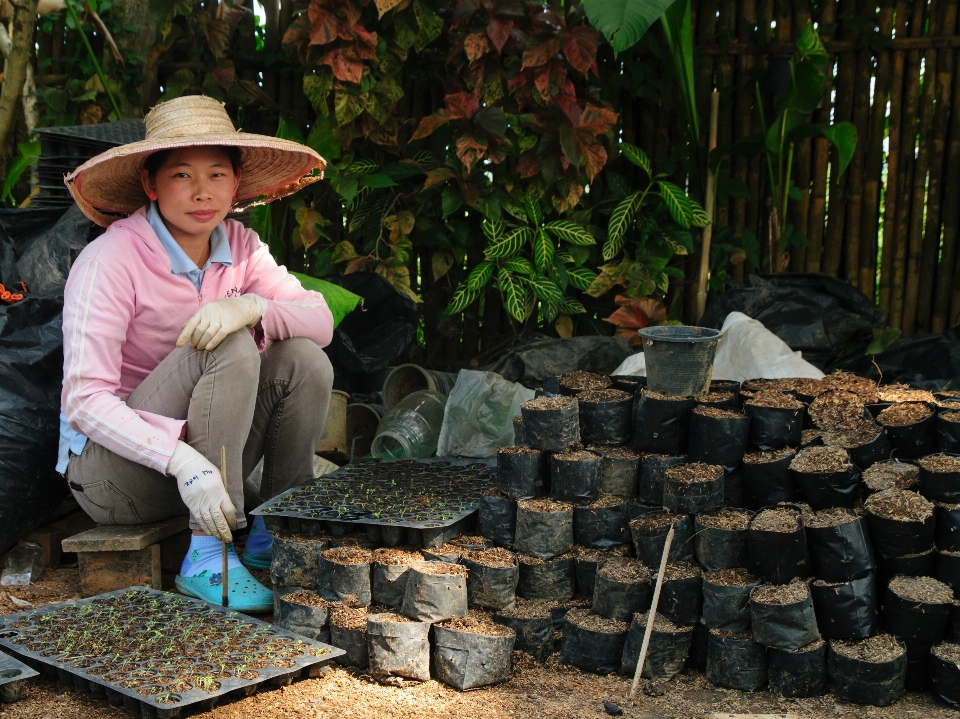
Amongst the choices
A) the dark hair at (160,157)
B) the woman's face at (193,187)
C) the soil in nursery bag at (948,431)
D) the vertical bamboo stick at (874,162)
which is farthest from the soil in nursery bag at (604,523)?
the vertical bamboo stick at (874,162)

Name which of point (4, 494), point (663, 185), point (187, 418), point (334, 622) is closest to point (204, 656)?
point (334, 622)

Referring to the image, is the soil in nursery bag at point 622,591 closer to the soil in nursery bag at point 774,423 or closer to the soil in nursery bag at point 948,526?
the soil in nursery bag at point 774,423

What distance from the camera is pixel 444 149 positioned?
4.56 metres

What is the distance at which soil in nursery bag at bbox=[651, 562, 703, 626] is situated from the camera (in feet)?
7.73

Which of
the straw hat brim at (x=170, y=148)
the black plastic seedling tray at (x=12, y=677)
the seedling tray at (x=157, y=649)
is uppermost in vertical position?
the straw hat brim at (x=170, y=148)

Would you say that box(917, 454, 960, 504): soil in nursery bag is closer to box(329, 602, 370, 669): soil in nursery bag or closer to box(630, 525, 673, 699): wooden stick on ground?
box(630, 525, 673, 699): wooden stick on ground

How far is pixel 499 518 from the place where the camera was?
8.78ft

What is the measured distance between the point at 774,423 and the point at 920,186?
9.32 ft

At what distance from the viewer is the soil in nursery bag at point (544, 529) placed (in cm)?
259

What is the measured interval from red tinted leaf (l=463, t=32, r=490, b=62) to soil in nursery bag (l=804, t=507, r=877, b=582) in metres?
2.70

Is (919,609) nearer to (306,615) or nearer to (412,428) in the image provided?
(306,615)

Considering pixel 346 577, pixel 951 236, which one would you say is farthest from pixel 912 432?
pixel 951 236

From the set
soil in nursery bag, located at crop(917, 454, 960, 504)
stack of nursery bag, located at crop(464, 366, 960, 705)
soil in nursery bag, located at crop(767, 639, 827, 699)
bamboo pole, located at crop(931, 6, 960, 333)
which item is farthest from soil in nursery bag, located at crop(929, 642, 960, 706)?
bamboo pole, located at crop(931, 6, 960, 333)

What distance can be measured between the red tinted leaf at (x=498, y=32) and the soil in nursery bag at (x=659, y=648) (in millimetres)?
2688
